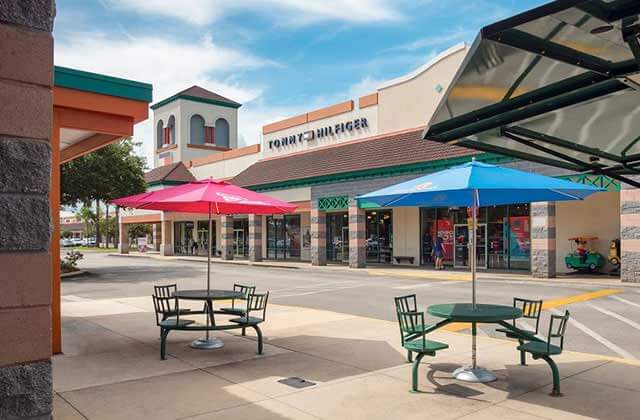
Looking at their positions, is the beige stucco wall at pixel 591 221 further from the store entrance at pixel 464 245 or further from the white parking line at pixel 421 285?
the white parking line at pixel 421 285

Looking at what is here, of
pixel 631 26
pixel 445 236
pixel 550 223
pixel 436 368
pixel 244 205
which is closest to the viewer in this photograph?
pixel 631 26

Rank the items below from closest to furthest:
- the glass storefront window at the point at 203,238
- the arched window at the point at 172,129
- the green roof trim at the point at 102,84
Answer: the green roof trim at the point at 102,84, the glass storefront window at the point at 203,238, the arched window at the point at 172,129

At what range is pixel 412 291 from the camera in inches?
677

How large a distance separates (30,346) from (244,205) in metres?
6.05

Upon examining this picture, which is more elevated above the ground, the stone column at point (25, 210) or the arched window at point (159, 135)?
the arched window at point (159, 135)

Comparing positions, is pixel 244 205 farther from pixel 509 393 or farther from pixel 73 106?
pixel 509 393

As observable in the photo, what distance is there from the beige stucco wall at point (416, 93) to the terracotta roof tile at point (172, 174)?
2073cm

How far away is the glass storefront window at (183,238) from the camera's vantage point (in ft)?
158

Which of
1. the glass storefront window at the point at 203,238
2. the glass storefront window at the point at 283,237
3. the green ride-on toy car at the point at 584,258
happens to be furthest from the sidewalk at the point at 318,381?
the glass storefront window at the point at 203,238

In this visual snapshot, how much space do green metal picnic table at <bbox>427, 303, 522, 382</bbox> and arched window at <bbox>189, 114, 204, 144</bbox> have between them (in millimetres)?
45860

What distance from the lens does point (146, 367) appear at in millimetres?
7379

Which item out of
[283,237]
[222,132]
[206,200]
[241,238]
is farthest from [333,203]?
[222,132]

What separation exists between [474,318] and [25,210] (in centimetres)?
495

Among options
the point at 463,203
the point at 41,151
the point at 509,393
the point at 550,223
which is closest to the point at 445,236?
the point at 550,223
